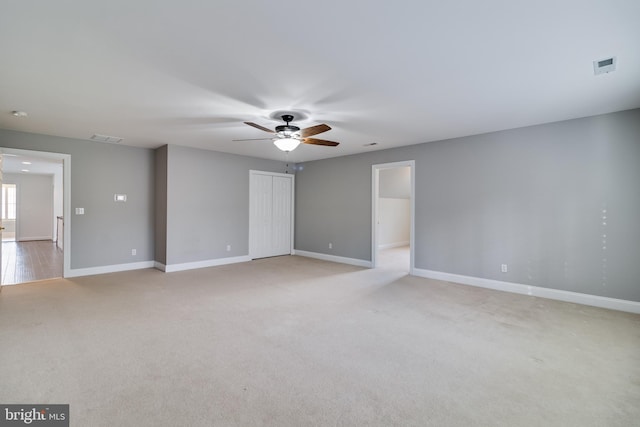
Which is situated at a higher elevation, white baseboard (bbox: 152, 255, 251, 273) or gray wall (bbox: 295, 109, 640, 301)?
gray wall (bbox: 295, 109, 640, 301)

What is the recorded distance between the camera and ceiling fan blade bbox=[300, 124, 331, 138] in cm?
358

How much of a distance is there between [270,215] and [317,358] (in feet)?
17.5

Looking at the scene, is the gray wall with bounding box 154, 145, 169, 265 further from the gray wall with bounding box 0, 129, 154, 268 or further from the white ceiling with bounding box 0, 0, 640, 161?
the white ceiling with bounding box 0, 0, 640, 161

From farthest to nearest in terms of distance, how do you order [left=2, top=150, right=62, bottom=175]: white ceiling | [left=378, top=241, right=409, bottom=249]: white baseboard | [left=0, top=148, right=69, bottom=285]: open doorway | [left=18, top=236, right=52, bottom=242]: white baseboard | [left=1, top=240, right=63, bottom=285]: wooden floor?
[left=18, top=236, right=52, bottom=242]: white baseboard
[left=378, top=241, right=409, bottom=249]: white baseboard
[left=0, top=148, right=69, bottom=285]: open doorway
[left=2, top=150, right=62, bottom=175]: white ceiling
[left=1, top=240, right=63, bottom=285]: wooden floor

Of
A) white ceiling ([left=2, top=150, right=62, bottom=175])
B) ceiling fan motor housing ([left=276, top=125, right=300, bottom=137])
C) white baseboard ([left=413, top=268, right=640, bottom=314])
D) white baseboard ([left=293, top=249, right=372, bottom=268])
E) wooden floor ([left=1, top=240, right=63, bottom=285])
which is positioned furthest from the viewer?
white ceiling ([left=2, top=150, right=62, bottom=175])

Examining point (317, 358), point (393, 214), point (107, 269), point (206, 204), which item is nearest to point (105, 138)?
point (206, 204)

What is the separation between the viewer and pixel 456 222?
521cm

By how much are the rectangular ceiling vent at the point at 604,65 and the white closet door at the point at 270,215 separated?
20.0ft

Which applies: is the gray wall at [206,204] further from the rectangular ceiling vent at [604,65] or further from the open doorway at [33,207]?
the rectangular ceiling vent at [604,65]

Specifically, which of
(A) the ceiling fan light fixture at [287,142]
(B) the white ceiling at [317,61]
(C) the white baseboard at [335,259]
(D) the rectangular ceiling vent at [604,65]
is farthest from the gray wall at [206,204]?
(D) the rectangular ceiling vent at [604,65]

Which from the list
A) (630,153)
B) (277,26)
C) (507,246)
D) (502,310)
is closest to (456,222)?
(507,246)

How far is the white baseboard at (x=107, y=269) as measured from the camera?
5.34 metres

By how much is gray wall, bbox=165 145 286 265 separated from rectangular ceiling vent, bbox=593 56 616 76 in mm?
6038

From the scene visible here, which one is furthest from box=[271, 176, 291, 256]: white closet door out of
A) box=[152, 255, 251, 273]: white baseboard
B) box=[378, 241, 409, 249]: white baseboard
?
box=[378, 241, 409, 249]: white baseboard
